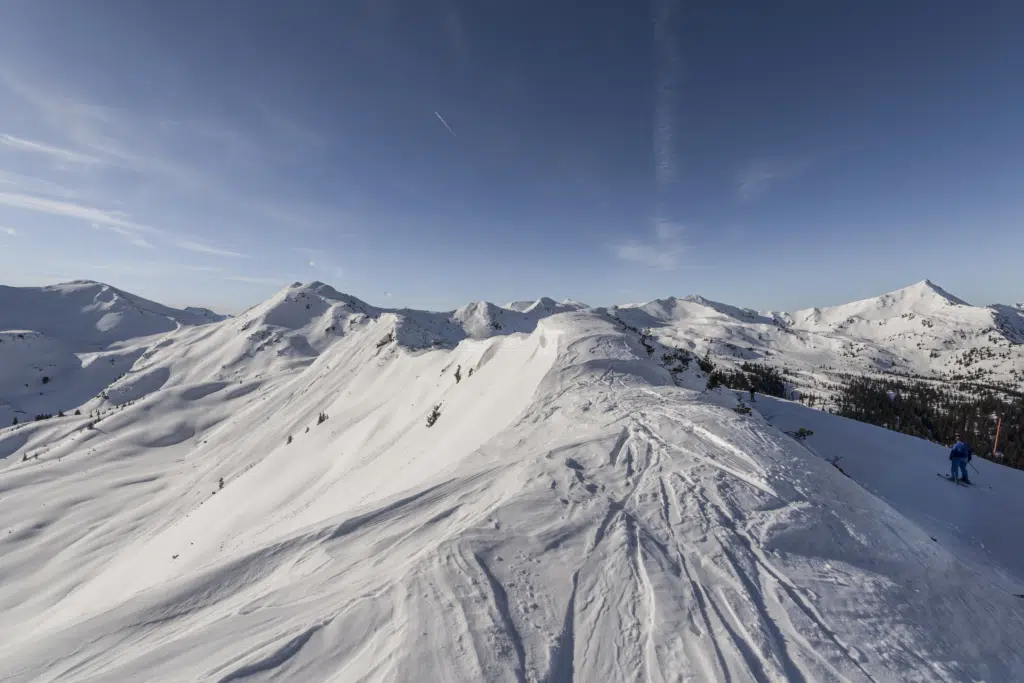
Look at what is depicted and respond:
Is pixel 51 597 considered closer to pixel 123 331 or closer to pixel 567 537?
pixel 567 537

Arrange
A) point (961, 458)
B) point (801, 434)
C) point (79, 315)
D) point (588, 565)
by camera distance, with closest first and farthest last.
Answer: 1. point (588, 565)
2. point (961, 458)
3. point (801, 434)
4. point (79, 315)

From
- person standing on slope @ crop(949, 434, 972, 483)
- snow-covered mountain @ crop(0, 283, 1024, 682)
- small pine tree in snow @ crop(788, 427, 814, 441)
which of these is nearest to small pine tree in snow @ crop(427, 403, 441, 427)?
snow-covered mountain @ crop(0, 283, 1024, 682)

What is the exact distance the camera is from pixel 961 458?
14172 millimetres

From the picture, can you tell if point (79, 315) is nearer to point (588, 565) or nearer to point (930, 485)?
point (588, 565)

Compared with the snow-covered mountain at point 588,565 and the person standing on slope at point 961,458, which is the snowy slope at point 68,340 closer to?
the snow-covered mountain at point 588,565

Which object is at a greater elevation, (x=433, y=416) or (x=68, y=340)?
(x=433, y=416)

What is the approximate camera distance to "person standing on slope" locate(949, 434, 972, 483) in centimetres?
1391

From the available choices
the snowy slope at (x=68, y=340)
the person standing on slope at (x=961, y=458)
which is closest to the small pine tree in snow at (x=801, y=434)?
the person standing on slope at (x=961, y=458)

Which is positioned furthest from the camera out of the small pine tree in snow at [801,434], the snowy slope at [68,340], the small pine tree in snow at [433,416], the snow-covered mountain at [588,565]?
the snowy slope at [68,340]

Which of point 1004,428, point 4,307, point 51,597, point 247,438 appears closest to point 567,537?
point 51,597

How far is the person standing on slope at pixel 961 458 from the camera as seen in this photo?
13.9m

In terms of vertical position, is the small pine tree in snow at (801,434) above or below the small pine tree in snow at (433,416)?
above

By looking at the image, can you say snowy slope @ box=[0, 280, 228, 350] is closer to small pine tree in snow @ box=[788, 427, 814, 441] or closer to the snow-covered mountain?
the snow-covered mountain

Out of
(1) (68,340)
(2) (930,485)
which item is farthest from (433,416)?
(1) (68,340)
